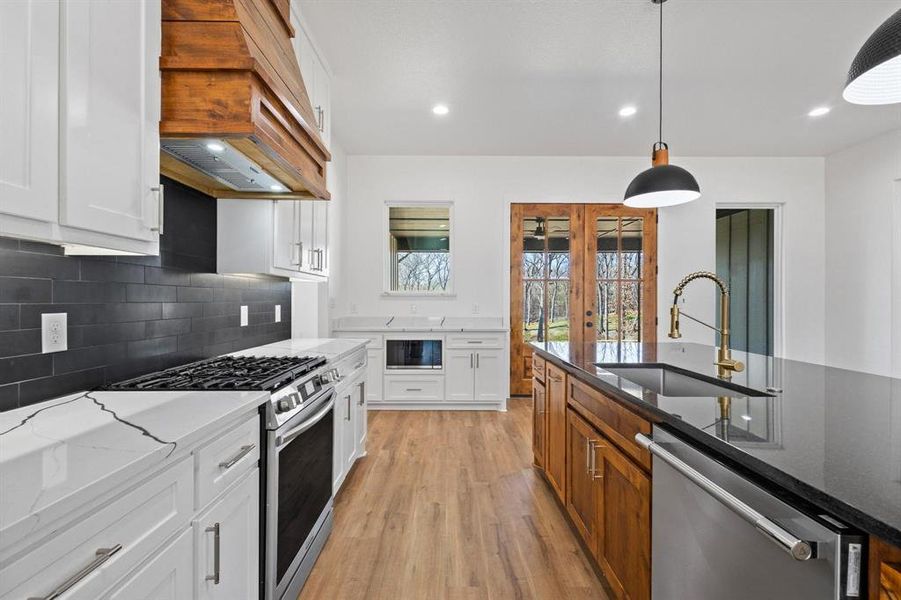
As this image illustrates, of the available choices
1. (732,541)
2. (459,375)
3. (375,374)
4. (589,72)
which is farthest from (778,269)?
(732,541)

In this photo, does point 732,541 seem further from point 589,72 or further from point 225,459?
point 589,72

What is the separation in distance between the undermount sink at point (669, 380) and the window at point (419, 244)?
317cm

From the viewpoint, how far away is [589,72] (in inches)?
122

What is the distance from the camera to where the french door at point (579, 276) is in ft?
16.4

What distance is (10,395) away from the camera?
3.79ft

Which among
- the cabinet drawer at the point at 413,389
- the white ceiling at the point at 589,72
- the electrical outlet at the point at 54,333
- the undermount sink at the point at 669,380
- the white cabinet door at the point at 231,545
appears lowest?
the cabinet drawer at the point at 413,389

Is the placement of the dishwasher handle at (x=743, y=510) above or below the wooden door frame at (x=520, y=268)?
below

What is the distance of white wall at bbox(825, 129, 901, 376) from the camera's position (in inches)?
169

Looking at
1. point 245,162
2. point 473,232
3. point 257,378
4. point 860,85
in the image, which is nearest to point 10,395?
point 257,378

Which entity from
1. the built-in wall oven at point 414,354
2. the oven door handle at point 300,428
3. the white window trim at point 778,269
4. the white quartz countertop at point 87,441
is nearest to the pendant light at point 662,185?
the oven door handle at point 300,428

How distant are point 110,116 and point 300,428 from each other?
1146 mm

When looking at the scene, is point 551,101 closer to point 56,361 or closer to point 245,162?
point 245,162

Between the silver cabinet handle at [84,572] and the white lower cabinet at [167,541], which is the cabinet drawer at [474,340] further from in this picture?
the silver cabinet handle at [84,572]

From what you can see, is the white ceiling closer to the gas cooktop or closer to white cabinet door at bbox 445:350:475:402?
the gas cooktop
